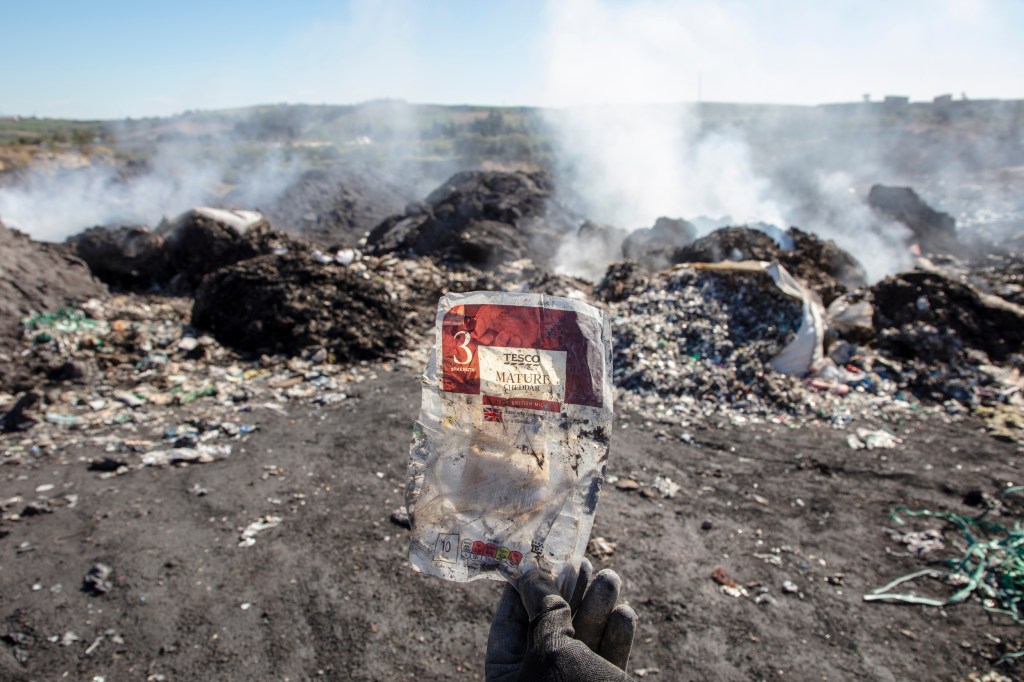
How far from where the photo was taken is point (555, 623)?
1.23m

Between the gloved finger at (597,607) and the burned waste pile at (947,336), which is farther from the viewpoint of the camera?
the burned waste pile at (947,336)

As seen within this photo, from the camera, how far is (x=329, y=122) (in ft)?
123

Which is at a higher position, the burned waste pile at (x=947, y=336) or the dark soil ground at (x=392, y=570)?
the burned waste pile at (x=947, y=336)

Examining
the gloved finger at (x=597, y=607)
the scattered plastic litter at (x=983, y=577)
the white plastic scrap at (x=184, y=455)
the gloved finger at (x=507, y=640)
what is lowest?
the scattered plastic litter at (x=983, y=577)

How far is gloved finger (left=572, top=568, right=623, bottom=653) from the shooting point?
1372 mm

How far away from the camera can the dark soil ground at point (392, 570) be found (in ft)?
8.36

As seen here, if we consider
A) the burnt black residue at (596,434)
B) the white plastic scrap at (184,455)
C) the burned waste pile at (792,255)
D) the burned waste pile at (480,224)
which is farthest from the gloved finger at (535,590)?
the burned waste pile at (480,224)

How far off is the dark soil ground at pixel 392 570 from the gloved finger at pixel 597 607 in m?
1.36

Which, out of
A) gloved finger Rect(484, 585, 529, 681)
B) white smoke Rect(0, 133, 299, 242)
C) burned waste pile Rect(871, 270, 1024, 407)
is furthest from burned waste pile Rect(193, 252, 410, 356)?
white smoke Rect(0, 133, 299, 242)

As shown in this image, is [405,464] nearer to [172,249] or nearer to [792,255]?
[792,255]

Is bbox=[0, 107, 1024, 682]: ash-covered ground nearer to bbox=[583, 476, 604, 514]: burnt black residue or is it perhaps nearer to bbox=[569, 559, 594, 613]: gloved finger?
bbox=[569, 559, 594, 613]: gloved finger

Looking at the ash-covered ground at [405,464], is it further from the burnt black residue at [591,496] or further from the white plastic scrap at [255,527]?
the burnt black residue at [591,496]

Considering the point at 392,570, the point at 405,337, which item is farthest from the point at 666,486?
the point at 405,337

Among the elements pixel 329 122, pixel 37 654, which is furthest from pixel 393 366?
pixel 329 122
